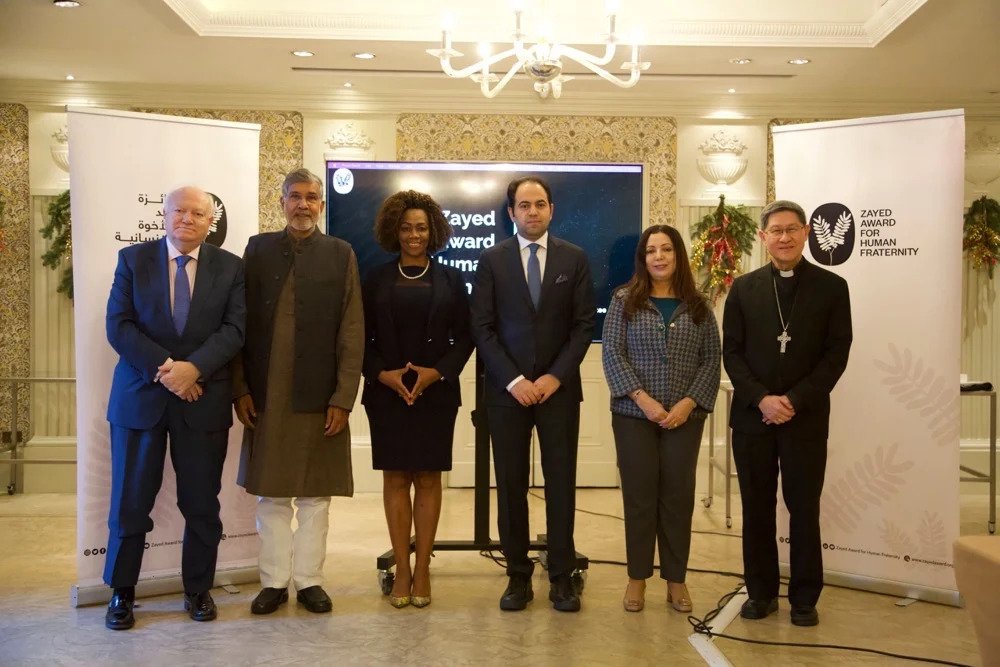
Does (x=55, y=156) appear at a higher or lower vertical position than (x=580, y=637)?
higher

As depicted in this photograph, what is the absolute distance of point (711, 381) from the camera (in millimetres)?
3812

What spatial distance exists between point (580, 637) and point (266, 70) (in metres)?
4.08

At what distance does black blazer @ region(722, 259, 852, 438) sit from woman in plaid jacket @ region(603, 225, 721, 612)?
0.44 ft

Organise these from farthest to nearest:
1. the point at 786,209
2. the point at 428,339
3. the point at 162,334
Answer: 1. the point at 428,339
2. the point at 786,209
3. the point at 162,334

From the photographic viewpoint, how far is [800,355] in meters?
3.72

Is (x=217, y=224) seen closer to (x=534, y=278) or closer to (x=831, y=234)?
(x=534, y=278)

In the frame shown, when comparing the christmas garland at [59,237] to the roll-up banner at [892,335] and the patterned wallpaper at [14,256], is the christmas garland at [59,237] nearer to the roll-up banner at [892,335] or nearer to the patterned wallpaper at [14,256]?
the patterned wallpaper at [14,256]

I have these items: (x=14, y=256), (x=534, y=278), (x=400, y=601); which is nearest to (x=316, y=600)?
(x=400, y=601)

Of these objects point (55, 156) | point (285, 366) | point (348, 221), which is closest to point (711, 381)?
point (285, 366)

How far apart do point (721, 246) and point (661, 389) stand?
10.2ft

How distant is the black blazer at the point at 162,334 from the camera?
3592mm

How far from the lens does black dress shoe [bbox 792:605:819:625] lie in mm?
3729

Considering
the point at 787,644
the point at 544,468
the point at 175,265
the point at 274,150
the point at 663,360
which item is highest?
the point at 274,150

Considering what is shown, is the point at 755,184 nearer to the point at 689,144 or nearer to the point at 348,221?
the point at 689,144
